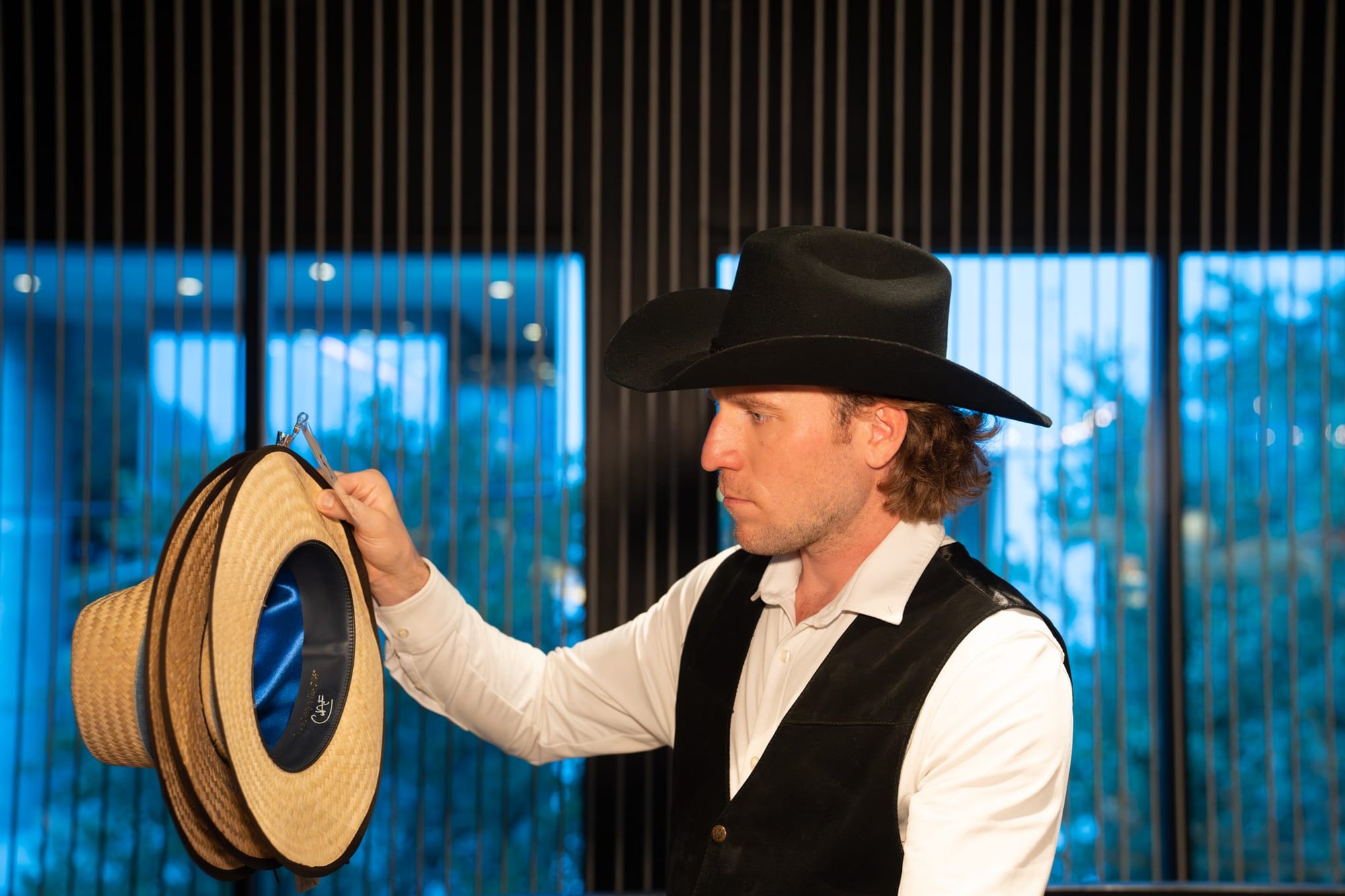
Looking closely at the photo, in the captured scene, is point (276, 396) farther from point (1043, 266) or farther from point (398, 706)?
point (1043, 266)

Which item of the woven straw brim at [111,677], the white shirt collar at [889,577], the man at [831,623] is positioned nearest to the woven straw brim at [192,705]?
the woven straw brim at [111,677]

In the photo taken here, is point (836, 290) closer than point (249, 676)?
No

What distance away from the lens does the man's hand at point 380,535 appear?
4.83 ft

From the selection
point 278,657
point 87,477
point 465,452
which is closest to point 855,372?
point 278,657

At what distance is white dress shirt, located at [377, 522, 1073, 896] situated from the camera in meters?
1.28

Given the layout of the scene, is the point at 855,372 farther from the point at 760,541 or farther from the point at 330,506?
the point at 330,506

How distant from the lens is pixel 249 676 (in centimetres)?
114

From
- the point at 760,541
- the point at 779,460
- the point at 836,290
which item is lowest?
the point at 760,541

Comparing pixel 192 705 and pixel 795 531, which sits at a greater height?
pixel 795 531

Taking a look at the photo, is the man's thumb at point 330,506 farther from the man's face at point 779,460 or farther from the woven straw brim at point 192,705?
the man's face at point 779,460

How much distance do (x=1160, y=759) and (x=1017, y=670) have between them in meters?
2.26

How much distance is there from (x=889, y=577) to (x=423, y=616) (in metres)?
0.66

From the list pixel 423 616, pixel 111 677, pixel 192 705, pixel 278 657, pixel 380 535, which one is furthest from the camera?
pixel 423 616

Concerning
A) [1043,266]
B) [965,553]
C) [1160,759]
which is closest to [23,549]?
[965,553]
